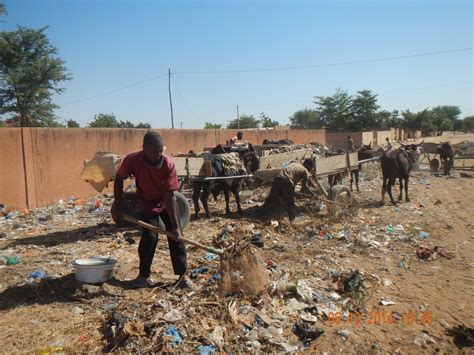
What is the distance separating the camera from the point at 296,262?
589cm

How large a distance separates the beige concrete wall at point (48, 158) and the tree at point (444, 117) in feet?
176

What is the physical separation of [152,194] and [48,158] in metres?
7.57

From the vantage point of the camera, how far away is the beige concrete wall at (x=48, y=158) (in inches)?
380

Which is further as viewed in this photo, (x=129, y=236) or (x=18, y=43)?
(x=18, y=43)

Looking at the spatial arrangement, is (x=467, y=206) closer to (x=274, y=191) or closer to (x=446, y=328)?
(x=274, y=191)

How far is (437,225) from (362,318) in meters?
5.20

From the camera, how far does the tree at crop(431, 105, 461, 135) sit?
58.2 meters

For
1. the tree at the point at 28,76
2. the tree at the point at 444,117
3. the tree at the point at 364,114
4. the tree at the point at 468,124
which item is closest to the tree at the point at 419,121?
the tree at the point at 444,117

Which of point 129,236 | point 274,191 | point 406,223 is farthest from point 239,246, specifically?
point 406,223

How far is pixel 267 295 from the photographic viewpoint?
14.6ft

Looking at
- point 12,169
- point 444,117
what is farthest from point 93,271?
point 444,117

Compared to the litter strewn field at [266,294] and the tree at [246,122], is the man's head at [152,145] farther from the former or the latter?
the tree at [246,122]
